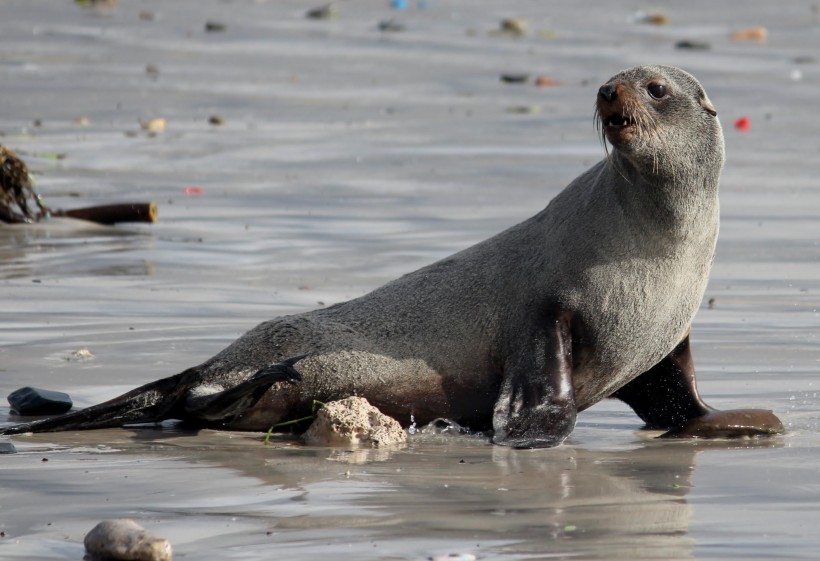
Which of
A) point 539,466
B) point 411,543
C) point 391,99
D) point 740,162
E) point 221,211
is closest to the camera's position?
point 411,543

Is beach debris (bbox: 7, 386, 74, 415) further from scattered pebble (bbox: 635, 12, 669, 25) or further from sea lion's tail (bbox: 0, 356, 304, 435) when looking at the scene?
scattered pebble (bbox: 635, 12, 669, 25)

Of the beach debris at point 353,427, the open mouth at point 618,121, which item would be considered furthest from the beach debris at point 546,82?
the beach debris at point 353,427

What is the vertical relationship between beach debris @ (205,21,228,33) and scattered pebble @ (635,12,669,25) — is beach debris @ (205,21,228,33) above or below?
below

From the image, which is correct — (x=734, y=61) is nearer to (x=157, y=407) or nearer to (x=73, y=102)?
(x=73, y=102)

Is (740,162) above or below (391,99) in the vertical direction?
below

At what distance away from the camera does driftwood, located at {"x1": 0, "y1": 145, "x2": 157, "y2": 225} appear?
11.9m

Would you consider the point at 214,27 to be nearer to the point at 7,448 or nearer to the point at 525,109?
the point at 525,109

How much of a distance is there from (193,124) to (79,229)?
16.8 ft

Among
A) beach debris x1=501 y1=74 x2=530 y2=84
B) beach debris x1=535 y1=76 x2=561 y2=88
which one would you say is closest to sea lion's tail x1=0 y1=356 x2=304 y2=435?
beach debris x1=535 y1=76 x2=561 y2=88

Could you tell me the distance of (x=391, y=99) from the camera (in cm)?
1877

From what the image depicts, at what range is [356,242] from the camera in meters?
11.9

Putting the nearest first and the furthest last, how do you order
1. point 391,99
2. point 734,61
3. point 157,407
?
1. point 157,407
2. point 391,99
3. point 734,61

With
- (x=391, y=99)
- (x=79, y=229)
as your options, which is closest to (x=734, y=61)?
(x=391, y=99)

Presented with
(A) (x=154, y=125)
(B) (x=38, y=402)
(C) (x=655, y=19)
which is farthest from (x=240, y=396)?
(C) (x=655, y=19)
